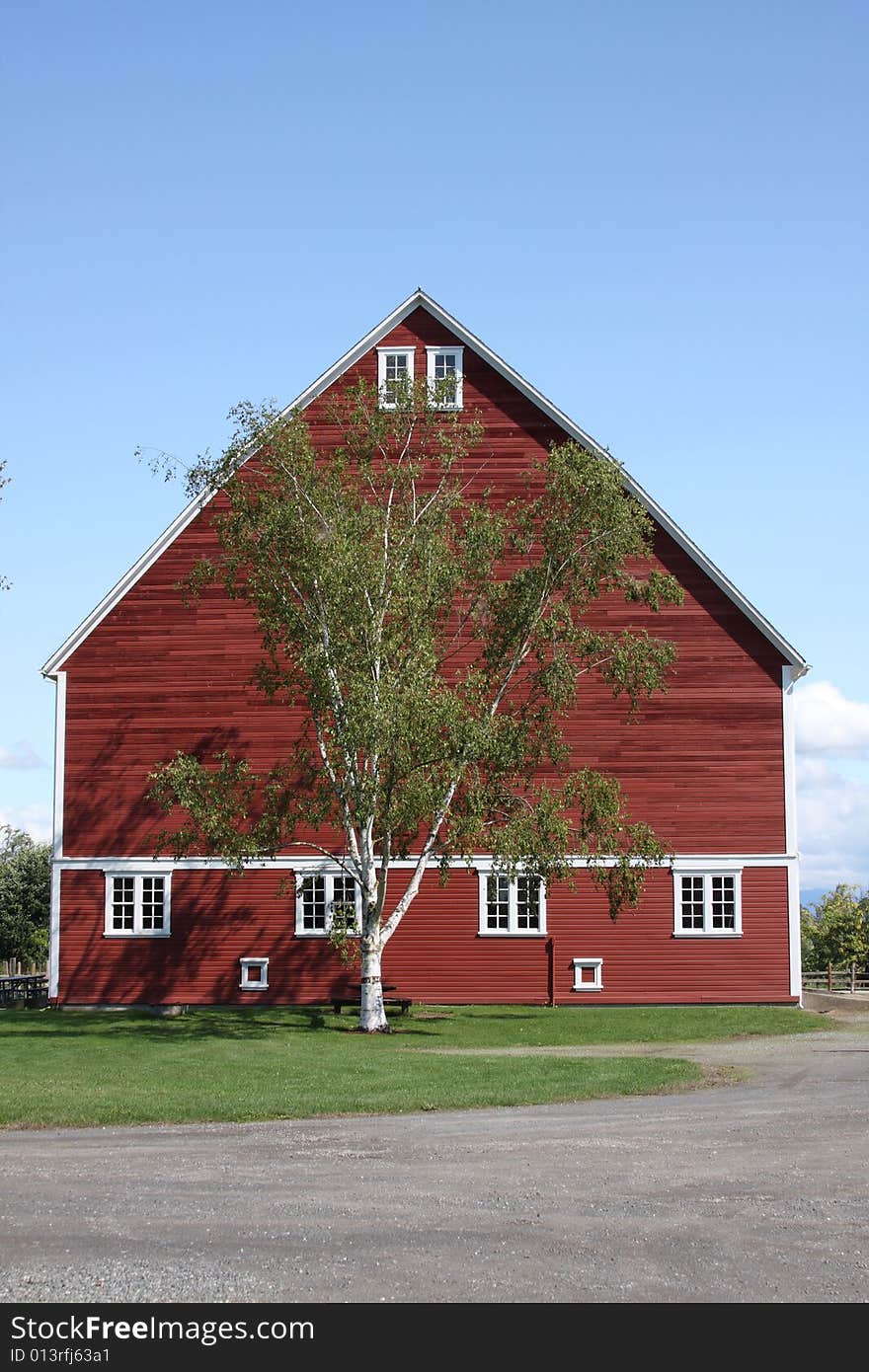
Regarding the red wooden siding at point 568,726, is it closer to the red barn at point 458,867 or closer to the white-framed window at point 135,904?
the red barn at point 458,867

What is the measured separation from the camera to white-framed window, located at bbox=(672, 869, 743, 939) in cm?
3597

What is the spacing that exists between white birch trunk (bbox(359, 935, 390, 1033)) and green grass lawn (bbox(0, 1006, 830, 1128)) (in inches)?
23.3

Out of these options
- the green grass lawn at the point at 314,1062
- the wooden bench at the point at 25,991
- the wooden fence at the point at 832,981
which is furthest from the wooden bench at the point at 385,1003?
the wooden fence at the point at 832,981

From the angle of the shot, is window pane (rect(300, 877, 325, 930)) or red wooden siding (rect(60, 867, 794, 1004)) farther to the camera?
window pane (rect(300, 877, 325, 930))

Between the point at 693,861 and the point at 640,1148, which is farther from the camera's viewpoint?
the point at 693,861

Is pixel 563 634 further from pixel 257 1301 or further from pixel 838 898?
pixel 838 898

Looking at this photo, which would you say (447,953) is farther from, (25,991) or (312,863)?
(25,991)

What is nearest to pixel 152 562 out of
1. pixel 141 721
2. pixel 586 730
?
pixel 141 721

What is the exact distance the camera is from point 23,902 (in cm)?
5331

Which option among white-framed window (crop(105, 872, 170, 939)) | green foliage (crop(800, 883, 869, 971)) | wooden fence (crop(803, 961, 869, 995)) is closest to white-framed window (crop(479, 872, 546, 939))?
white-framed window (crop(105, 872, 170, 939))

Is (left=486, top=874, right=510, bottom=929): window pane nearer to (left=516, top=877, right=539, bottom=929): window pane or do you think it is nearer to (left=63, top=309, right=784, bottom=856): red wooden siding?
(left=516, top=877, right=539, bottom=929): window pane

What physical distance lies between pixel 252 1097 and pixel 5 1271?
10126 mm

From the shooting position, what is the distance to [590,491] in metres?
29.8

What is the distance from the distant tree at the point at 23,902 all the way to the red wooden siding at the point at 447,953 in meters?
17.7
